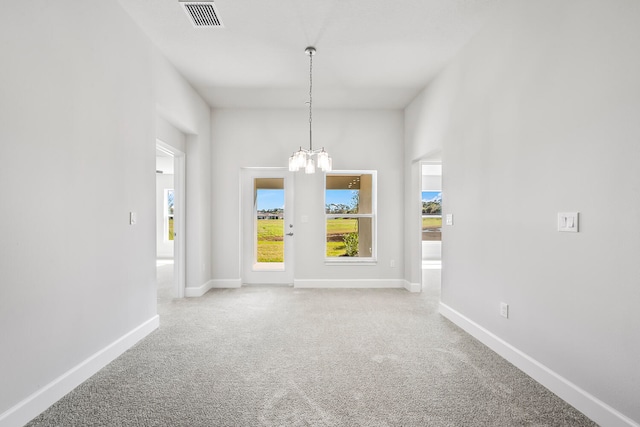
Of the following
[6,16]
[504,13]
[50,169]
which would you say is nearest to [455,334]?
[504,13]

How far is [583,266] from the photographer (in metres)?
1.93

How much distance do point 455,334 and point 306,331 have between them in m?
1.44

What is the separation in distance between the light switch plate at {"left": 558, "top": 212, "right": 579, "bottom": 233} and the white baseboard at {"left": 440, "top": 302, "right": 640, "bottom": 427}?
3.09 feet

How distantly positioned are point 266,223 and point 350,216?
1374 mm

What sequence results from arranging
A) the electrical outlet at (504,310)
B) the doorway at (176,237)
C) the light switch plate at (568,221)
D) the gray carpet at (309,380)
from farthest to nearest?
the doorway at (176,237) < the electrical outlet at (504,310) < the light switch plate at (568,221) < the gray carpet at (309,380)

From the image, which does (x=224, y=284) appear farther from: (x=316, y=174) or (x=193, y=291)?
(x=316, y=174)

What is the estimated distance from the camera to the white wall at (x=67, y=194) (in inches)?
69.6

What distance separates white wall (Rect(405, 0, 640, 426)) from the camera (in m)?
1.70

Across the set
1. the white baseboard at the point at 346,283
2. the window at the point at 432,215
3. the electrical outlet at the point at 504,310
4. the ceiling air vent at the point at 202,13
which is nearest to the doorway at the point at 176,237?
the ceiling air vent at the point at 202,13

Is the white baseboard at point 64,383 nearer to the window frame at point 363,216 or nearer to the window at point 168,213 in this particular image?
the window frame at point 363,216

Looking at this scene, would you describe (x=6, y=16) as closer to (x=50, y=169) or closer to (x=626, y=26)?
(x=50, y=169)

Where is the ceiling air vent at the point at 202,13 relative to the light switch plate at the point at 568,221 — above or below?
above

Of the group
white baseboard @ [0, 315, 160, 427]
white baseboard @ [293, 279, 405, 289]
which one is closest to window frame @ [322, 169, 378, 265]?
white baseboard @ [293, 279, 405, 289]

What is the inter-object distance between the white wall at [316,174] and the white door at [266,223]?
7.3 inches
